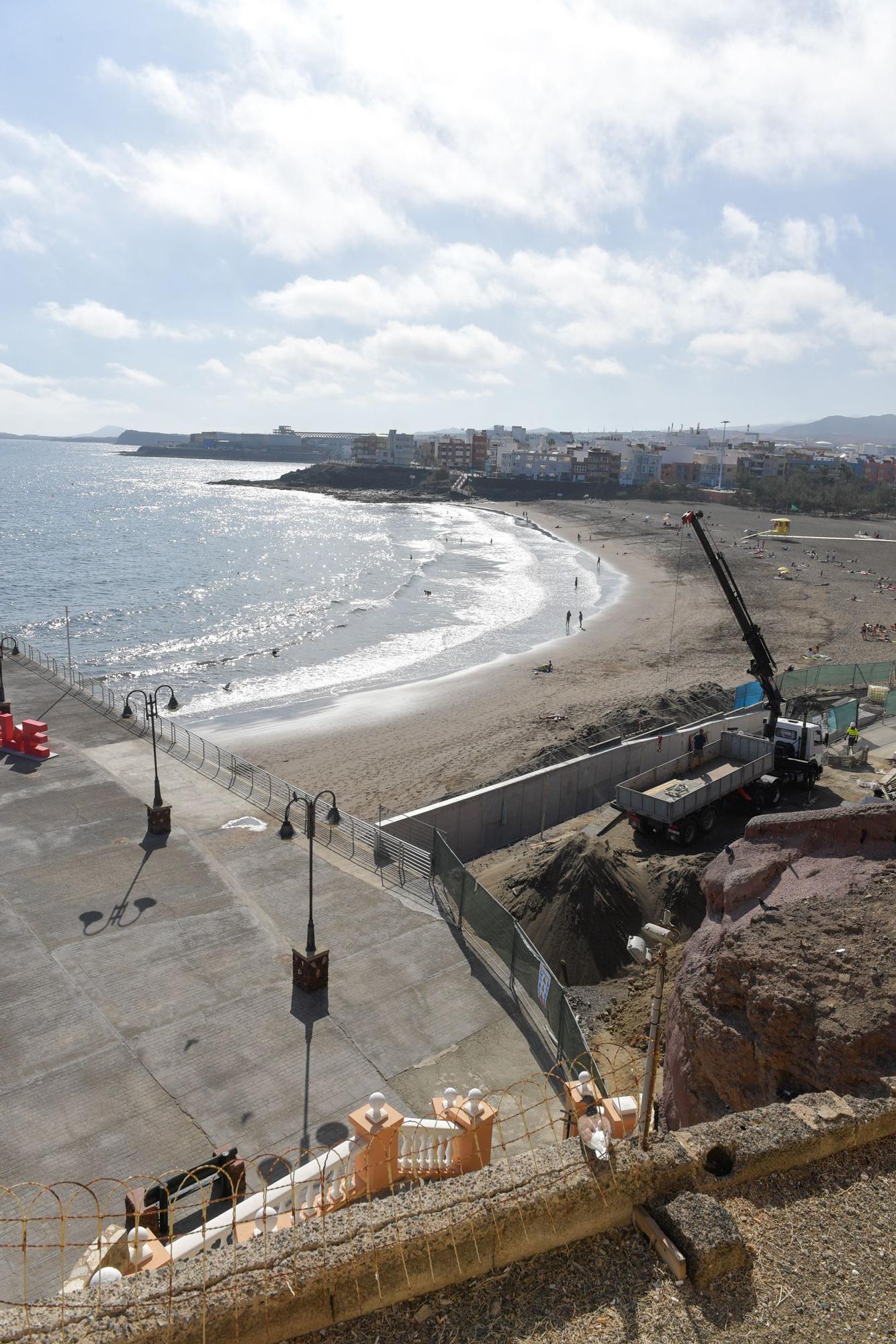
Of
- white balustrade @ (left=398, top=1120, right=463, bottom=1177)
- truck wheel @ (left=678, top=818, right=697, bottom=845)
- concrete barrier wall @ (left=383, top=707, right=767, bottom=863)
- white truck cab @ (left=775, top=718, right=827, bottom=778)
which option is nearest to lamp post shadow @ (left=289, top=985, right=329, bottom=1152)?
white balustrade @ (left=398, top=1120, right=463, bottom=1177)

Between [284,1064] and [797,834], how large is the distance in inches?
337

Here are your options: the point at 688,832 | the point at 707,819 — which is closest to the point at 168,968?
the point at 688,832

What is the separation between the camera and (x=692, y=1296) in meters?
5.84

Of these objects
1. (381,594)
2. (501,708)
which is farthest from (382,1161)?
(381,594)

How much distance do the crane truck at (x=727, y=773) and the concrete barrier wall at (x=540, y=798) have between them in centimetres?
91

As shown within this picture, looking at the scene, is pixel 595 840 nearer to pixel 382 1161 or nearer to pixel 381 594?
pixel 382 1161

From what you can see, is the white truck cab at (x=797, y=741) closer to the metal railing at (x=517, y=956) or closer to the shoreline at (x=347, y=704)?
the metal railing at (x=517, y=956)

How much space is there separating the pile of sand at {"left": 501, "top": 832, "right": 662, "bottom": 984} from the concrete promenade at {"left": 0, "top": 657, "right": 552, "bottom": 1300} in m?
2.55

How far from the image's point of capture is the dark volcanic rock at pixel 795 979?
934 centimetres

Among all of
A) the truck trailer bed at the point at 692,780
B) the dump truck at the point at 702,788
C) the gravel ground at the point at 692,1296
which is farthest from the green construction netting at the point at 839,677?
the gravel ground at the point at 692,1296

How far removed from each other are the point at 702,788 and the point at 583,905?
21.4ft

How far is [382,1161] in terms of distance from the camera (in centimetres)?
884

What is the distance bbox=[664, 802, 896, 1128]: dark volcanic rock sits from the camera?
9344 mm

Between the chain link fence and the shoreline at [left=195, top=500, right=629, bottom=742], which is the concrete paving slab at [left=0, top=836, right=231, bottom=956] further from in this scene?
the shoreline at [left=195, top=500, right=629, bottom=742]
